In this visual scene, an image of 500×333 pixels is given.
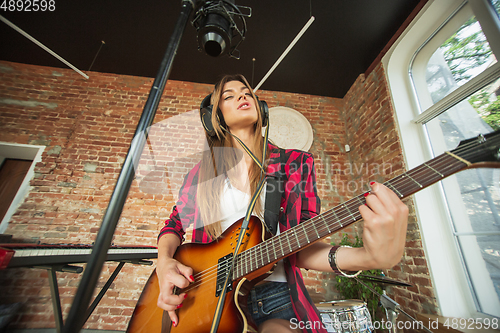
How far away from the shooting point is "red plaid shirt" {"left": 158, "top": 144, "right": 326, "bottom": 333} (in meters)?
0.79

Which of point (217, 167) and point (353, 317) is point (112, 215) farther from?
point (353, 317)

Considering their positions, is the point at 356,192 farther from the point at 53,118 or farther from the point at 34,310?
the point at 53,118

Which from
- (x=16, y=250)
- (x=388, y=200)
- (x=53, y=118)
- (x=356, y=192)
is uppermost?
(x=53, y=118)

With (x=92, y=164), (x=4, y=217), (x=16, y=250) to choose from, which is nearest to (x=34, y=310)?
(x=16, y=250)

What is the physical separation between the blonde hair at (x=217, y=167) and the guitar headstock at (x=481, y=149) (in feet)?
2.60

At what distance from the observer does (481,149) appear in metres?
0.65

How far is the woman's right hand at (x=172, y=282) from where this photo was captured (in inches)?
30.1

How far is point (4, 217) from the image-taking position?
2.70 meters

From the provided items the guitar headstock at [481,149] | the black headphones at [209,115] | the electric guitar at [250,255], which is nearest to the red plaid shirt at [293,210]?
the electric guitar at [250,255]

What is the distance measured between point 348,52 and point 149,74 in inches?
134

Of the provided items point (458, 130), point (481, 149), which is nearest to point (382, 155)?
point (458, 130)

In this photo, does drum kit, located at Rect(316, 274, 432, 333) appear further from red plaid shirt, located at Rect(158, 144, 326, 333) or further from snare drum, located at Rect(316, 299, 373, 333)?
red plaid shirt, located at Rect(158, 144, 326, 333)

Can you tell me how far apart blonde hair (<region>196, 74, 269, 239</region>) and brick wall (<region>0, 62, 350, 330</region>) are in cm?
194

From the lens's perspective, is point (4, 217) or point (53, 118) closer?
point (4, 217)
